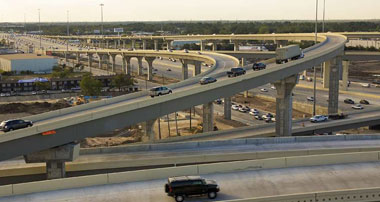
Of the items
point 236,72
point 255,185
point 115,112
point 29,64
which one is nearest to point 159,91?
point 115,112

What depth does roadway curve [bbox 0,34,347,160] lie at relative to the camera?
92.0 ft

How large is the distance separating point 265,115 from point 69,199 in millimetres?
52124

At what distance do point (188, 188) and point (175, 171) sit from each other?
2846mm

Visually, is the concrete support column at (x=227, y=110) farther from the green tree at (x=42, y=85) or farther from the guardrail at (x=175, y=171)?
the guardrail at (x=175, y=171)

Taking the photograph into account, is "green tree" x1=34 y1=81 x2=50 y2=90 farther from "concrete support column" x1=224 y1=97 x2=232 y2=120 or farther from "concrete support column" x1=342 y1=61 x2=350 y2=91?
"concrete support column" x1=342 y1=61 x2=350 y2=91

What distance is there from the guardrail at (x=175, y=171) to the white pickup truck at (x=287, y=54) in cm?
2844

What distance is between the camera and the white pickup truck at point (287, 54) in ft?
163

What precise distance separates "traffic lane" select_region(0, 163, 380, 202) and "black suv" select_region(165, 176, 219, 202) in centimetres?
33

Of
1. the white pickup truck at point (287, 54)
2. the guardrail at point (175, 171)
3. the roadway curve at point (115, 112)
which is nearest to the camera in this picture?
the guardrail at point (175, 171)

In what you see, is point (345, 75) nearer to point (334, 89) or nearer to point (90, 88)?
point (334, 89)

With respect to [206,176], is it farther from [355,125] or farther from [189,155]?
[355,125]

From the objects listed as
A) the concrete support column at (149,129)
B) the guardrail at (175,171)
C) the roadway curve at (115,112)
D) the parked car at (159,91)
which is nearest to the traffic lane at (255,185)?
the guardrail at (175,171)

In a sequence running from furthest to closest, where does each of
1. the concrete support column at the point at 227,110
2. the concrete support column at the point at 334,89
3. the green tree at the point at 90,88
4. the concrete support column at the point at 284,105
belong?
the green tree at the point at 90,88
the concrete support column at the point at 334,89
the concrete support column at the point at 227,110
the concrete support column at the point at 284,105

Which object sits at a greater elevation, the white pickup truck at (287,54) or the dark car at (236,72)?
the white pickup truck at (287,54)
